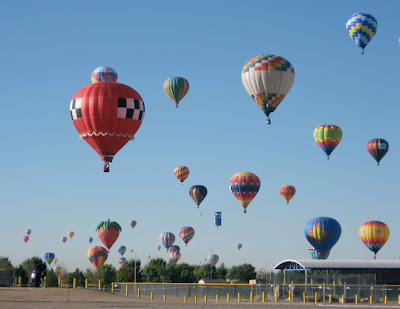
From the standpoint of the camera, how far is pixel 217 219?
14300 centimetres

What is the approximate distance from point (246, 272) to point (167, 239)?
2467 centimetres

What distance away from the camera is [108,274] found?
486 ft

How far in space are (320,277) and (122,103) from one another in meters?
28.0

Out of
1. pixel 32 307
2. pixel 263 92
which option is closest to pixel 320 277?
pixel 263 92

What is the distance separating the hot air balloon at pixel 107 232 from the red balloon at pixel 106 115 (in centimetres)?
5351

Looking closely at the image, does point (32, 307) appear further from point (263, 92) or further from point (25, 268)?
point (25, 268)

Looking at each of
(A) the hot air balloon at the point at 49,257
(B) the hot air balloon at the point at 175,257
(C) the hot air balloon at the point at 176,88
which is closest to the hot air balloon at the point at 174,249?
(B) the hot air balloon at the point at 175,257

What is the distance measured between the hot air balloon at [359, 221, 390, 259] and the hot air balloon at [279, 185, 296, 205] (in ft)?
56.9

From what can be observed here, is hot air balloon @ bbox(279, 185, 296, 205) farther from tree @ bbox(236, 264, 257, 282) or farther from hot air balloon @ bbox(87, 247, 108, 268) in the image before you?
tree @ bbox(236, 264, 257, 282)

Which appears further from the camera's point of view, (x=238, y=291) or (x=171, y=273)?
(x=171, y=273)

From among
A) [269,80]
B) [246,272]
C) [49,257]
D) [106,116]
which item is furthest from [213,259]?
[106,116]

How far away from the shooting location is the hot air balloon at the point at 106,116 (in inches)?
2453

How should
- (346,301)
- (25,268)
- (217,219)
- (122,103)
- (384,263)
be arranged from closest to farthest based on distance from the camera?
1. (122,103)
2. (346,301)
3. (384,263)
4. (25,268)
5. (217,219)

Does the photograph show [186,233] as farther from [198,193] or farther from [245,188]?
[245,188]
